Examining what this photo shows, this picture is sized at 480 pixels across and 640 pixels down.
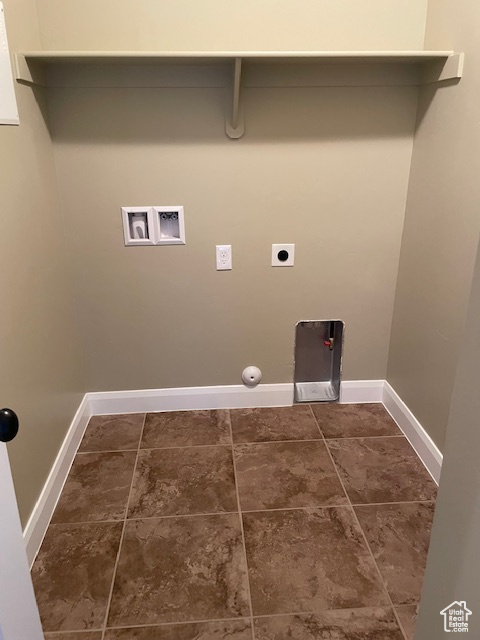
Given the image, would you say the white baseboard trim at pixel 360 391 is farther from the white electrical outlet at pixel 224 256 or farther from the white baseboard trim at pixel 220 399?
the white electrical outlet at pixel 224 256

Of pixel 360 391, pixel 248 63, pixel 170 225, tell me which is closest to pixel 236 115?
pixel 248 63

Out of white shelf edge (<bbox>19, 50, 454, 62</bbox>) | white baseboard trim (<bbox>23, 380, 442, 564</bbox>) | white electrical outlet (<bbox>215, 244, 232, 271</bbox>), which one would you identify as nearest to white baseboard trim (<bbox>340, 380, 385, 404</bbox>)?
white baseboard trim (<bbox>23, 380, 442, 564</bbox>)

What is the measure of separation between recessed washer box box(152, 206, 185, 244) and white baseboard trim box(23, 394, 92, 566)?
92cm

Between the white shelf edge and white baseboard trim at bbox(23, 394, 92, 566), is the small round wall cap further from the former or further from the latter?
the white shelf edge

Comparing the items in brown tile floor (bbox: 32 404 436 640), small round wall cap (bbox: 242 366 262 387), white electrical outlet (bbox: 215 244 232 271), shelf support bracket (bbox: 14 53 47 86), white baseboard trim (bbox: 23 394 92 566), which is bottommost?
brown tile floor (bbox: 32 404 436 640)

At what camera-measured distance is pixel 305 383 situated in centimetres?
258

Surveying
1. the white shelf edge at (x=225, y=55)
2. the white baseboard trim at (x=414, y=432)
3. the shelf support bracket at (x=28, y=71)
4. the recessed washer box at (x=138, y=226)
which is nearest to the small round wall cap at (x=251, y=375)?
the white baseboard trim at (x=414, y=432)

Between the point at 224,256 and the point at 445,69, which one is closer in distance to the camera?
the point at 445,69

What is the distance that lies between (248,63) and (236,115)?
20 centimetres

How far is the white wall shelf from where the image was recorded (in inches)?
66.7

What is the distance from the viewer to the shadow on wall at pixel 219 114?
1.96m

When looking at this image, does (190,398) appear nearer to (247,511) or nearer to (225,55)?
(247,511)

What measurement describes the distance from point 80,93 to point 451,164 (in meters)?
1.52

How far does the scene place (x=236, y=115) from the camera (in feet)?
6.37
